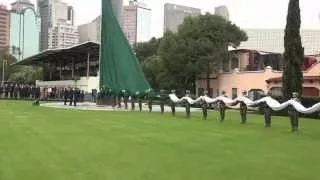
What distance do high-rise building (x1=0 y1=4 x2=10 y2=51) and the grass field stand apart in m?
129

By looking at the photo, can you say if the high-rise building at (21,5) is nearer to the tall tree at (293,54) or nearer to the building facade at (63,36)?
the building facade at (63,36)

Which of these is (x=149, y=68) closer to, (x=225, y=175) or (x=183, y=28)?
(x=183, y=28)

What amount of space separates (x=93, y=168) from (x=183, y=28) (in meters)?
58.7

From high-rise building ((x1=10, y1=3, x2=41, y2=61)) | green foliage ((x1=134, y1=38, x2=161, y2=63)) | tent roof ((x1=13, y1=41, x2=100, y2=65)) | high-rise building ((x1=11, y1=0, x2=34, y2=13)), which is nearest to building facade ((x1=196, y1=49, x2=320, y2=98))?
tent roof ((x1=13, y1=41, x2=100, y2=65))

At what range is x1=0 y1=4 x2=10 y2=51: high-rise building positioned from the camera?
14575 centimetres

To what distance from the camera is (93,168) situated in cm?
1166

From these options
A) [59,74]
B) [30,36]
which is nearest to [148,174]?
[59,74]

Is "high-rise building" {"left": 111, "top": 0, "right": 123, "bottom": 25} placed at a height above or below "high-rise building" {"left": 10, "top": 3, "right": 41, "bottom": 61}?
below

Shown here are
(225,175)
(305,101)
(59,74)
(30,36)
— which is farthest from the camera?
(30,36)

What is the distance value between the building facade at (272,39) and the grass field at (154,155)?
7248 cm

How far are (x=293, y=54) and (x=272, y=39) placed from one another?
5664cm

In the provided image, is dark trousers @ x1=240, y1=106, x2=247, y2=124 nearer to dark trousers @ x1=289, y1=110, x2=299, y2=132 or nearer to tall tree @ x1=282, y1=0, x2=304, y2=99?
dark trousers @ x1=289, y1=110, x2=299, y2=132

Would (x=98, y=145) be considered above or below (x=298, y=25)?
below

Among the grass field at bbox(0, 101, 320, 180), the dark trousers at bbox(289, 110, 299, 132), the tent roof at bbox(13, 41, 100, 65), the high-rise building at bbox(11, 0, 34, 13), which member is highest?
the high-rise building at bbox(11, 0, 34, 13)
